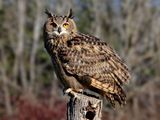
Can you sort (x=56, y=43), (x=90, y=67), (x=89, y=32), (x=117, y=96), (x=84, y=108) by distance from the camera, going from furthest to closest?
(x=89, y=32), (x=56, y=43), (x=90, y=67), (x=117, y=96), (x=84, y=108)

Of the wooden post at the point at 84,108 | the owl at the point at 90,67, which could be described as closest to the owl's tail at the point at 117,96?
the owl at the point at 90,67

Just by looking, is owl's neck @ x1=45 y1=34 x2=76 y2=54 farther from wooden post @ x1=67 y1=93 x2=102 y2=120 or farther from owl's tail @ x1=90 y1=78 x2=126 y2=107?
wooden post @ x1=67 y1=93 x2=102 y2=120

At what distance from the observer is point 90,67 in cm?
794

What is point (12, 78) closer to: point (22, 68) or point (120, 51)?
point (22, 68)

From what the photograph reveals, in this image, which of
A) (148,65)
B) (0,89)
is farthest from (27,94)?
(148,65)

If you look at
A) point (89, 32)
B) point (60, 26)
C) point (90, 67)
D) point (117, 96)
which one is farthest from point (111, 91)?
point (89, 32)

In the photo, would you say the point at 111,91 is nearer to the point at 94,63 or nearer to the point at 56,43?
the point at 94,63

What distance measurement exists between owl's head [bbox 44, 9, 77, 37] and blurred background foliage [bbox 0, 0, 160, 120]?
16.3 m

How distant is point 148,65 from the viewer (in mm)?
28172

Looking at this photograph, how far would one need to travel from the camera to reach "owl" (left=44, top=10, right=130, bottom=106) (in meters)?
7.78

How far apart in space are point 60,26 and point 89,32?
19043mm

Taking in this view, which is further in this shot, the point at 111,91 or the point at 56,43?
the point at 56,43

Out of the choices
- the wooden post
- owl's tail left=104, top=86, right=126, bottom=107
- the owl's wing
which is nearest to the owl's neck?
the owl's wing

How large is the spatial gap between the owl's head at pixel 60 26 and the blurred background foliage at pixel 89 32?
1627cm
